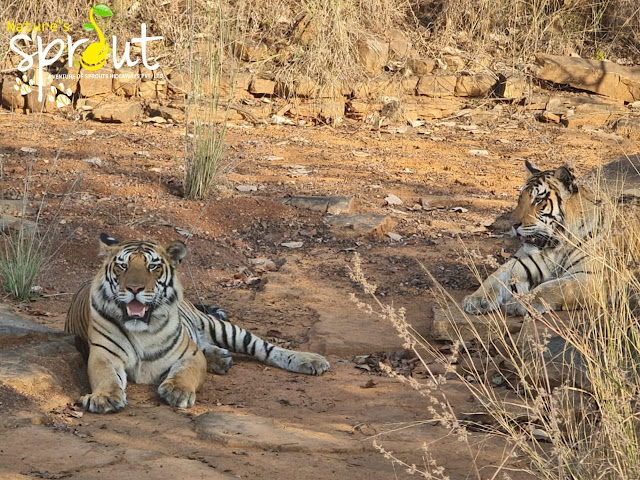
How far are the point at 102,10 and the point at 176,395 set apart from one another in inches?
407

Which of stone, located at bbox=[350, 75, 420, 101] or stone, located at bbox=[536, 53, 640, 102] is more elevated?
stone, located at bbox=[536, 53, 640, 102]

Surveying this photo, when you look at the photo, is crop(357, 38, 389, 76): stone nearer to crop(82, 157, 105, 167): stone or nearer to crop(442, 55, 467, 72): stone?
crop(442, 55, 467, 72): stone

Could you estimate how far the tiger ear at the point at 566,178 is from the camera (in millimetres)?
5832

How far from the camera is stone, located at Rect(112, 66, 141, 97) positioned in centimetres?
1272

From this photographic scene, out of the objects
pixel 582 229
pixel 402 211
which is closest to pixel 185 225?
pixel 402 211

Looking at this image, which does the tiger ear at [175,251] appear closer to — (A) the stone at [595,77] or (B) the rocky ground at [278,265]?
(B) the rocky ground at [278,265]

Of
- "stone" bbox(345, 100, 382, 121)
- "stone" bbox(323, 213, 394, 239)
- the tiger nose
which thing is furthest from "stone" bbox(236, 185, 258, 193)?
the tiger nose

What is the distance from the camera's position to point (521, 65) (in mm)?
13711

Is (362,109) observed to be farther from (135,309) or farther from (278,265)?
(135,309)

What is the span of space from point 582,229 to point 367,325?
1540mm

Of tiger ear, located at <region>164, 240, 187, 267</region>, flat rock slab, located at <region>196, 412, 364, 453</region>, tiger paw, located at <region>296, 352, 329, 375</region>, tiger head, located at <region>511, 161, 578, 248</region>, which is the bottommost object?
tiger paw, located at <region>296, 352, 329, 375</region>

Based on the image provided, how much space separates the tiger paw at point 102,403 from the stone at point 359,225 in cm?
394

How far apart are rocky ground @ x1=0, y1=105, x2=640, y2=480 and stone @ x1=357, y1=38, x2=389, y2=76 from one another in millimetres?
1269

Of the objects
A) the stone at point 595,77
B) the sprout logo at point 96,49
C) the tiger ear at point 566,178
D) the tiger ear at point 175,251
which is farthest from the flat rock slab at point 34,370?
the stone at point 595,77
